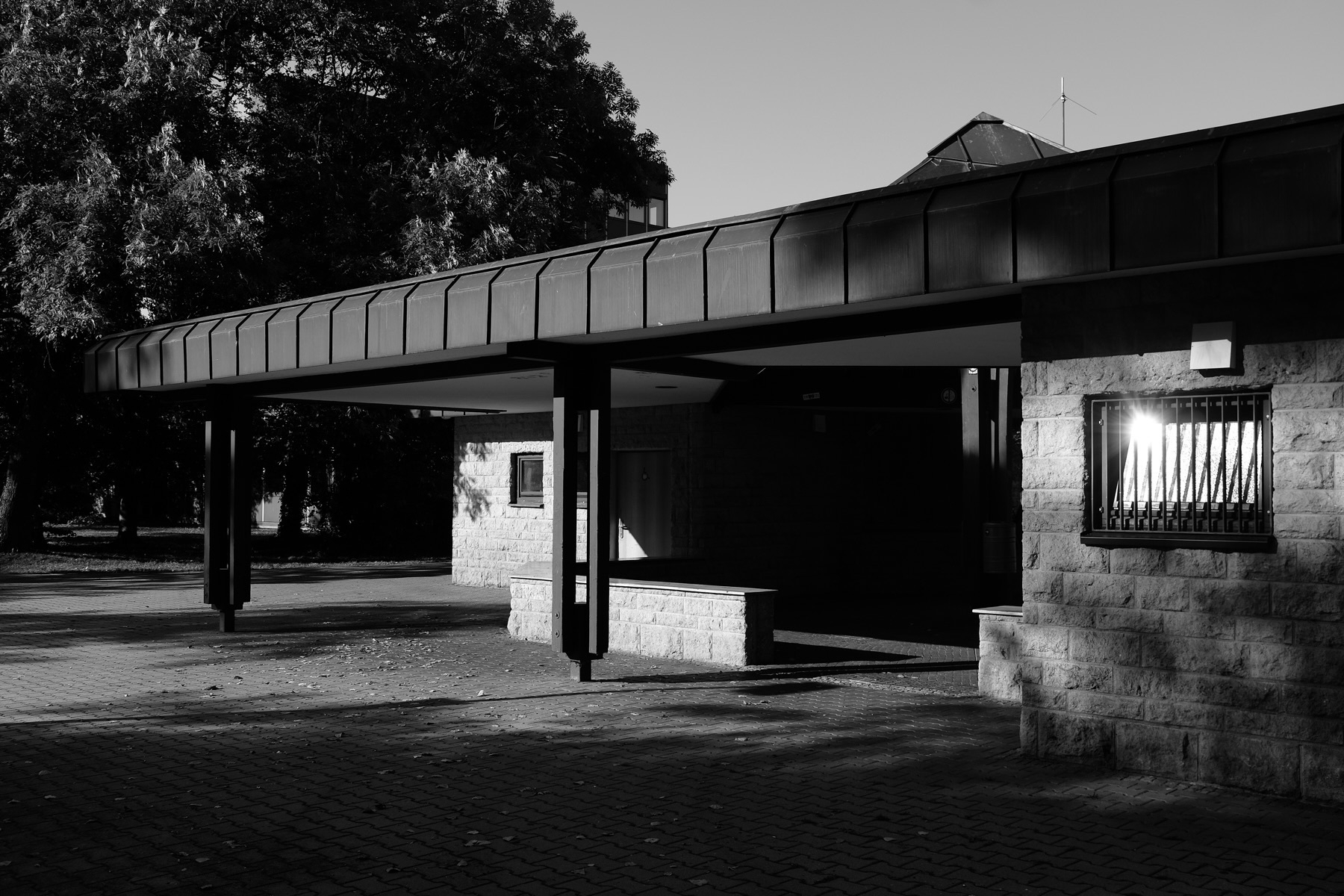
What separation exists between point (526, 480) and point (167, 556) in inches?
591

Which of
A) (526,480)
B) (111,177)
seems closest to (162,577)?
(111,177)

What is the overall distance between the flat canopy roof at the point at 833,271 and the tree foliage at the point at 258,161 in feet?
34.6

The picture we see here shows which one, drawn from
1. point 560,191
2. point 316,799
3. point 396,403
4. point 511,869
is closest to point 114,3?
point 560,191

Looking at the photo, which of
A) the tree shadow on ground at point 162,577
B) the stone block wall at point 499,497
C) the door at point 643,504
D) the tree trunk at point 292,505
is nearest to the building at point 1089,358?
the door at point 643,504

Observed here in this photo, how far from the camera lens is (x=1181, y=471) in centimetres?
691

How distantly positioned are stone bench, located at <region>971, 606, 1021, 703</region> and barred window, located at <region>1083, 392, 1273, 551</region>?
7.76ft

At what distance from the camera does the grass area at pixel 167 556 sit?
2566 cm

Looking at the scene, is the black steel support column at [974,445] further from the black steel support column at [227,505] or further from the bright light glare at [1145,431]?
the black steel support column at [227,505]

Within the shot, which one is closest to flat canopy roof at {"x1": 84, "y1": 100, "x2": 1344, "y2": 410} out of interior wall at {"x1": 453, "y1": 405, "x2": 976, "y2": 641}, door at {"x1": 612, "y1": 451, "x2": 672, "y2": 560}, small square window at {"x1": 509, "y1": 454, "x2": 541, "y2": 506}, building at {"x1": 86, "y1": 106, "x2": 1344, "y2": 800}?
building at {"x1": 86, "y1": 106, "x2": 1344, "y2": 800}

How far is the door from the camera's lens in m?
17.5

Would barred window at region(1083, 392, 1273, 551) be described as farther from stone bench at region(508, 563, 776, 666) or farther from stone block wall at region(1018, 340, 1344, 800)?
stone bench at region(508, 563, 776, 666)

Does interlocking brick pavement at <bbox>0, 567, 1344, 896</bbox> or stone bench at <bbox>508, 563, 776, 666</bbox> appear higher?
stone bench at <bbox>508, 563, 776, 666</bbox>

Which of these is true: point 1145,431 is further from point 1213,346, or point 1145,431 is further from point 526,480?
point 526,480

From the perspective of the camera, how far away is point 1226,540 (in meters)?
6.61
